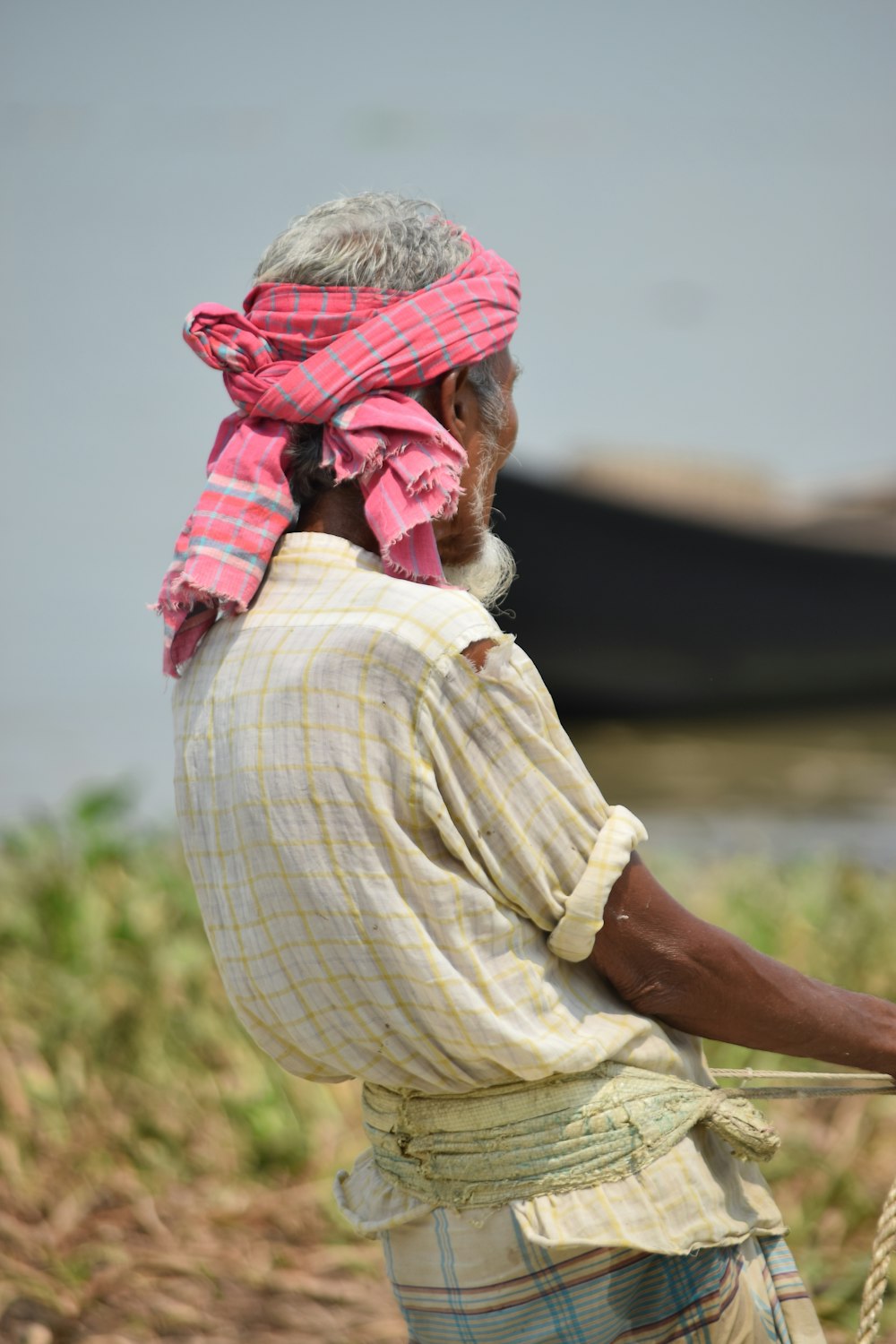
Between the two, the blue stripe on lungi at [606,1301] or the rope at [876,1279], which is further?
the rope at [876,1279]

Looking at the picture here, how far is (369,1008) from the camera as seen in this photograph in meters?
1.24

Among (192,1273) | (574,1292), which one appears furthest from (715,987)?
(192,1273)

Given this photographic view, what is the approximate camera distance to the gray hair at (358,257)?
1.33 meters

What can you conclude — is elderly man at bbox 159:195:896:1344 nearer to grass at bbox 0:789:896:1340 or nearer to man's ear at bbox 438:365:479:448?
man's ear at bbox 438:365:479:448

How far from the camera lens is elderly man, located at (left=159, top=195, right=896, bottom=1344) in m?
1.20

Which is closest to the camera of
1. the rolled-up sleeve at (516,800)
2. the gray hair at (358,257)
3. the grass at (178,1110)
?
the rolled-up sleeve at (516,800)

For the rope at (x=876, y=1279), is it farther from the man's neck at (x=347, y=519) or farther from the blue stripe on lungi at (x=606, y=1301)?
the man's neck at (x=347, y=519)

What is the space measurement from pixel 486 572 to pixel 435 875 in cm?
42

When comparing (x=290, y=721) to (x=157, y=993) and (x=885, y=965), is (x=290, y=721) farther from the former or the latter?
(x=885, y=965)

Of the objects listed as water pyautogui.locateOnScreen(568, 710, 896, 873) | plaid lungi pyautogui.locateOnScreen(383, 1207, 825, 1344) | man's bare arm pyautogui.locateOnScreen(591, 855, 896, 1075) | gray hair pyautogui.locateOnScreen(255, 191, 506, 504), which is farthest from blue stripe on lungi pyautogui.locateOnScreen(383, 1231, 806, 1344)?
water pyautogui.locateOnScreen(568, 710, 896, 873)

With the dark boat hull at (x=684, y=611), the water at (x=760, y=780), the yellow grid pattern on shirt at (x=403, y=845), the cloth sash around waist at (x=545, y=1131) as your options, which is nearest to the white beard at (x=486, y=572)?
the yellow grid pattern on shirt at (x=403, y=845)

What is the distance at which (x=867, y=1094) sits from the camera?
1.46m

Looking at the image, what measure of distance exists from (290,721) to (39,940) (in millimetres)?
2631

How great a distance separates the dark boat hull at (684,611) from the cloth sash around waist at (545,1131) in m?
10.3
